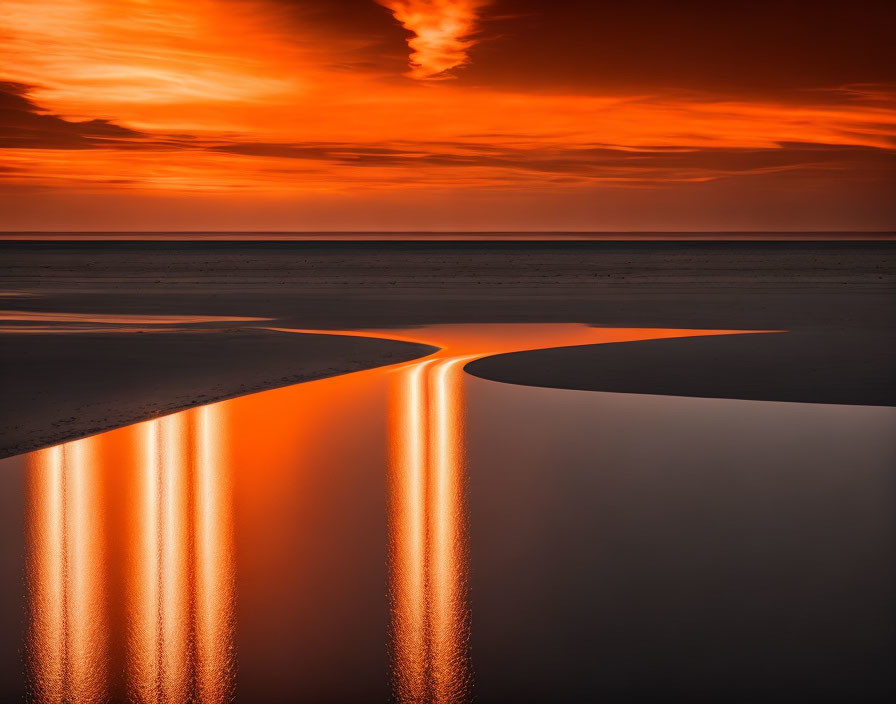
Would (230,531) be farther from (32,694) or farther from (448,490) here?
(32,694)

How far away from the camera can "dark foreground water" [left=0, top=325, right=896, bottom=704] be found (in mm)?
5285

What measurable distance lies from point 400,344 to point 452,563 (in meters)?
14.2

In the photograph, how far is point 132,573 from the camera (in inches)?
266

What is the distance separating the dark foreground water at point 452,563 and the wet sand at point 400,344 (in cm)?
277

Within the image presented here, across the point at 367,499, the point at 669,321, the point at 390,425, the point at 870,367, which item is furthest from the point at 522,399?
the point at 669,321

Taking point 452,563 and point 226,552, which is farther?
point 226,552

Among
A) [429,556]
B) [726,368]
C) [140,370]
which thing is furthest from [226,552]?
[726,368]

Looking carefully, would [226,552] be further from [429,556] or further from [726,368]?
[726,368]

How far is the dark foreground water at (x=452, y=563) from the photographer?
208 inches

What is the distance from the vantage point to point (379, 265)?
72.9 metres

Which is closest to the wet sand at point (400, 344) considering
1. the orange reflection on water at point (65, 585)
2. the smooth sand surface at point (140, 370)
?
the smooth sand surface at point (140, 370)


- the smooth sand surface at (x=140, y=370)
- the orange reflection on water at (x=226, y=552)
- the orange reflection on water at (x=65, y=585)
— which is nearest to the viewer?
the orange reflection on water at (x=65, y=585)

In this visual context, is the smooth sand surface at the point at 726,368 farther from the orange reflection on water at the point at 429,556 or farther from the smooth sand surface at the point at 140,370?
the orange reflection on water at the point at 429,556

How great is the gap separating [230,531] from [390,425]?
→ 166 inches
